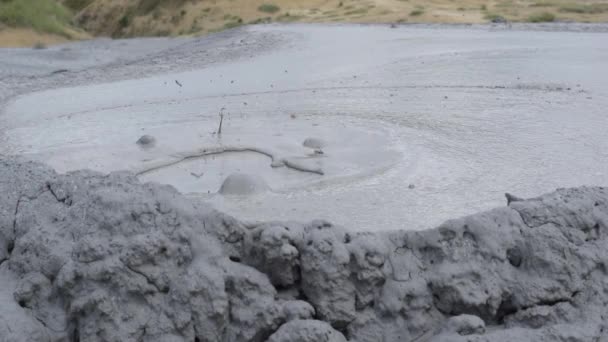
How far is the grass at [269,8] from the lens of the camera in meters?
19.8

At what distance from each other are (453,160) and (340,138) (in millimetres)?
1039

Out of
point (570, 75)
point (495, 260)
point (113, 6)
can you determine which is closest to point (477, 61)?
point (570, 75)

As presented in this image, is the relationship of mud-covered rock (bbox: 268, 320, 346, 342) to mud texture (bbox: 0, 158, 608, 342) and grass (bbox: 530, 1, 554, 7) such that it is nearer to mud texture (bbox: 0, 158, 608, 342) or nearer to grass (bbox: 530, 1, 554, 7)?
mud texture (bbox: 0, 158, 608, 342)

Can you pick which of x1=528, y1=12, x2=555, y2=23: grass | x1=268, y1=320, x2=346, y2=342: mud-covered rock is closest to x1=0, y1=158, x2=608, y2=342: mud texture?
x1=268, y1=320, x2=346, y2=342: mud-covered rock

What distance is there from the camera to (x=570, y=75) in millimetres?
8211

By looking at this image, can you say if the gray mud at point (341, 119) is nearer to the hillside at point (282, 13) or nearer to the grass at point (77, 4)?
the hillside at point (282, 13)

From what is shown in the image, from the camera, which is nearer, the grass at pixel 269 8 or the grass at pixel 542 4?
the grass at pixel 542 4

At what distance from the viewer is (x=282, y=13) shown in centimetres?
1891

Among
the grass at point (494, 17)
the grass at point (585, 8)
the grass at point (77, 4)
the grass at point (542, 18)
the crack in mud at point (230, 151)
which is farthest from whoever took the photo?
the grass at point (77, 4)

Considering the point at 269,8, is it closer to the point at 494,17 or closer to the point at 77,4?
the point at 494,17

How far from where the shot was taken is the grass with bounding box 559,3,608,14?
15.8 m

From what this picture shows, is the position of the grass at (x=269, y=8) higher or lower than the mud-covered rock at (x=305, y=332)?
lower

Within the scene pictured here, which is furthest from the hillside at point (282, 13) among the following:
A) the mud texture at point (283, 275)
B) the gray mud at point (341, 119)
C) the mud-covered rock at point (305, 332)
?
the mud-covered rock at point (305, 332)

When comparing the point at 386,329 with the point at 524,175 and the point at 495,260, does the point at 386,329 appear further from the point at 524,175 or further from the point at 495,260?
the point at 524,175
